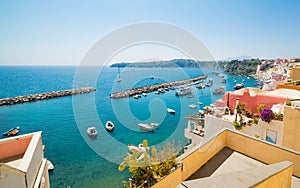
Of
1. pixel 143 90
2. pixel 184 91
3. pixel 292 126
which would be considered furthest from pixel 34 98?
pixel 292 126

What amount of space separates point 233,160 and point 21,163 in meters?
3.55

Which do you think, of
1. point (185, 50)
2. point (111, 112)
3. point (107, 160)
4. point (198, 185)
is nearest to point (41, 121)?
point (111, 112)

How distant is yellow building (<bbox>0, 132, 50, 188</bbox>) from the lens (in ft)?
9.14

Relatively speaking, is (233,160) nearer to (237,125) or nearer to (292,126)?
(292,126)

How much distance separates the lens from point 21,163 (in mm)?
3092

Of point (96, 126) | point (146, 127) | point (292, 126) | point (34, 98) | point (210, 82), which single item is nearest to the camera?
point (292, 126)

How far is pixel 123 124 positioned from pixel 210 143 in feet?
55.8

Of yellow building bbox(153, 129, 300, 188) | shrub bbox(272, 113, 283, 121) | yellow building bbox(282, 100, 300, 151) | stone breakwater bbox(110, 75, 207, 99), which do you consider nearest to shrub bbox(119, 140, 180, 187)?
yellow building bbox(153, 129, 300, 188)

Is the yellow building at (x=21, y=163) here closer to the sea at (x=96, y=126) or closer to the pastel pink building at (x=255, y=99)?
the sea at (x=96, y=126)

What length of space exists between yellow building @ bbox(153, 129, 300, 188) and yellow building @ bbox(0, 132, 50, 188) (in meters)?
2.00

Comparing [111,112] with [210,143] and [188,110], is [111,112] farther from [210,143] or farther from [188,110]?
[210,143]

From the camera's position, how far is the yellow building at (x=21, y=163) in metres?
2.79

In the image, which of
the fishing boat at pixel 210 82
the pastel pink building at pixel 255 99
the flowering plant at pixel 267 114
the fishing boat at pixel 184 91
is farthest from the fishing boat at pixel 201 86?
the flowering plant at pixel 267 114

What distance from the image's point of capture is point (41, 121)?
20797 millimetres
